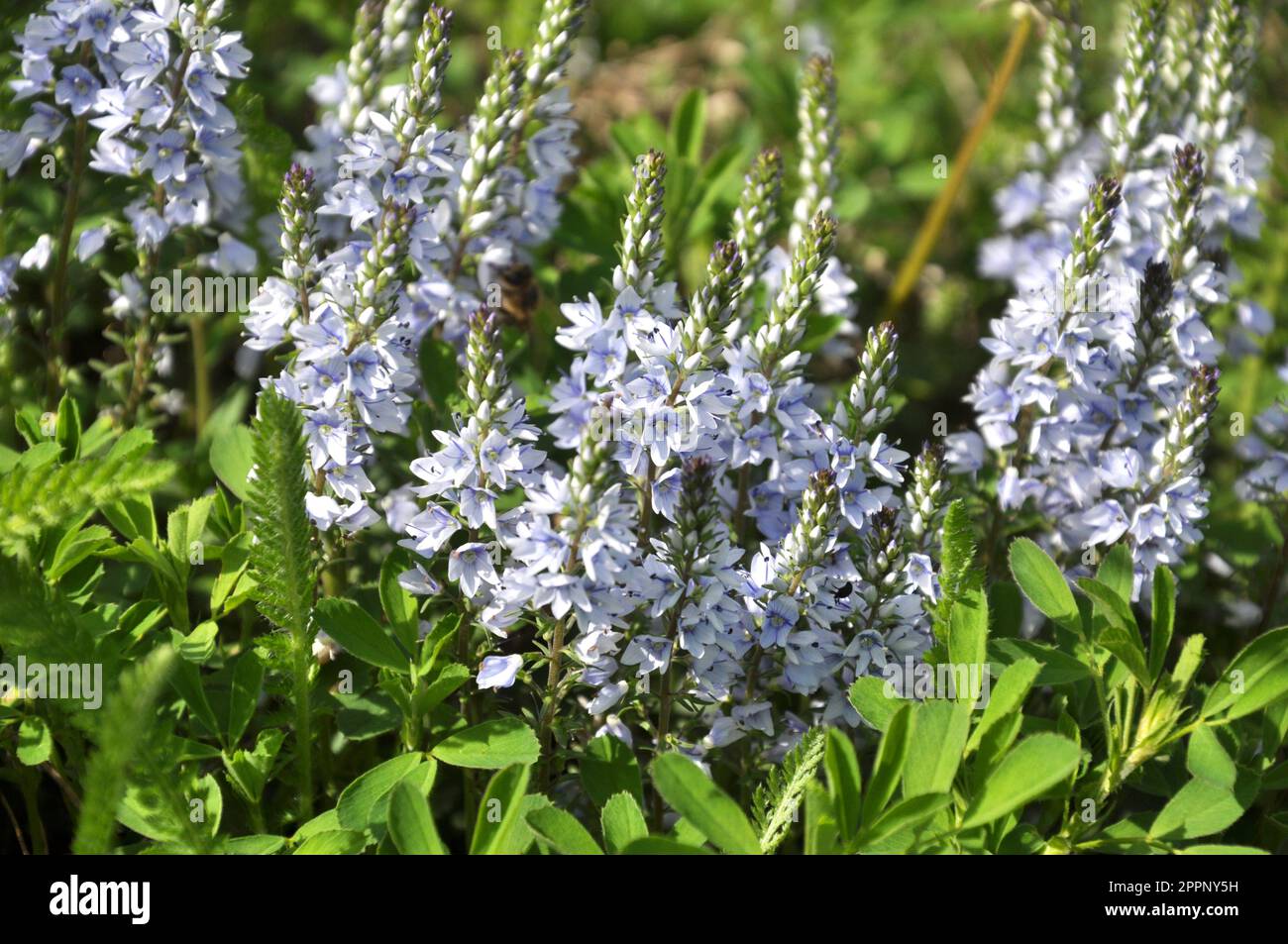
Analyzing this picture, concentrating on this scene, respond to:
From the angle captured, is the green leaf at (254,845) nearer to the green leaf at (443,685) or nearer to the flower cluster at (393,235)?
the green leaf at (443,685)

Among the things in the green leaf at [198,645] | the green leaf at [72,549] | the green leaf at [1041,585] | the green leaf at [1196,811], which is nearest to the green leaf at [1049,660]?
the green leaf at [1041,585]

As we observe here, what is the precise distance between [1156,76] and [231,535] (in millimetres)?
2822

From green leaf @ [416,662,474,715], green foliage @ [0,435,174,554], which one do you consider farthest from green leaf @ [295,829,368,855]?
green foliage @ [0,435,174,554]

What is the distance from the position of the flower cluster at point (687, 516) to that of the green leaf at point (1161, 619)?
0.47 meters

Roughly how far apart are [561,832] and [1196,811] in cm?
125

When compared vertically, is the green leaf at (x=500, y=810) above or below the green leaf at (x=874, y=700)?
below

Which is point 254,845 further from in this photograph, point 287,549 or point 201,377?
point 201,377

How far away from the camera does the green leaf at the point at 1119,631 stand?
2502 millimetres

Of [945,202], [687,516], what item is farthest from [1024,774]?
[945,202]

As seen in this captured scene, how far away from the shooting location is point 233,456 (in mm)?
3012

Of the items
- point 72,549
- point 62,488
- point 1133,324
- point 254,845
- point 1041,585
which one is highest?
point 1133,324

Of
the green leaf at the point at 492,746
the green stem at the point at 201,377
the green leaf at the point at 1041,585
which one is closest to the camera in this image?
the green leaf at the point at 492,746
